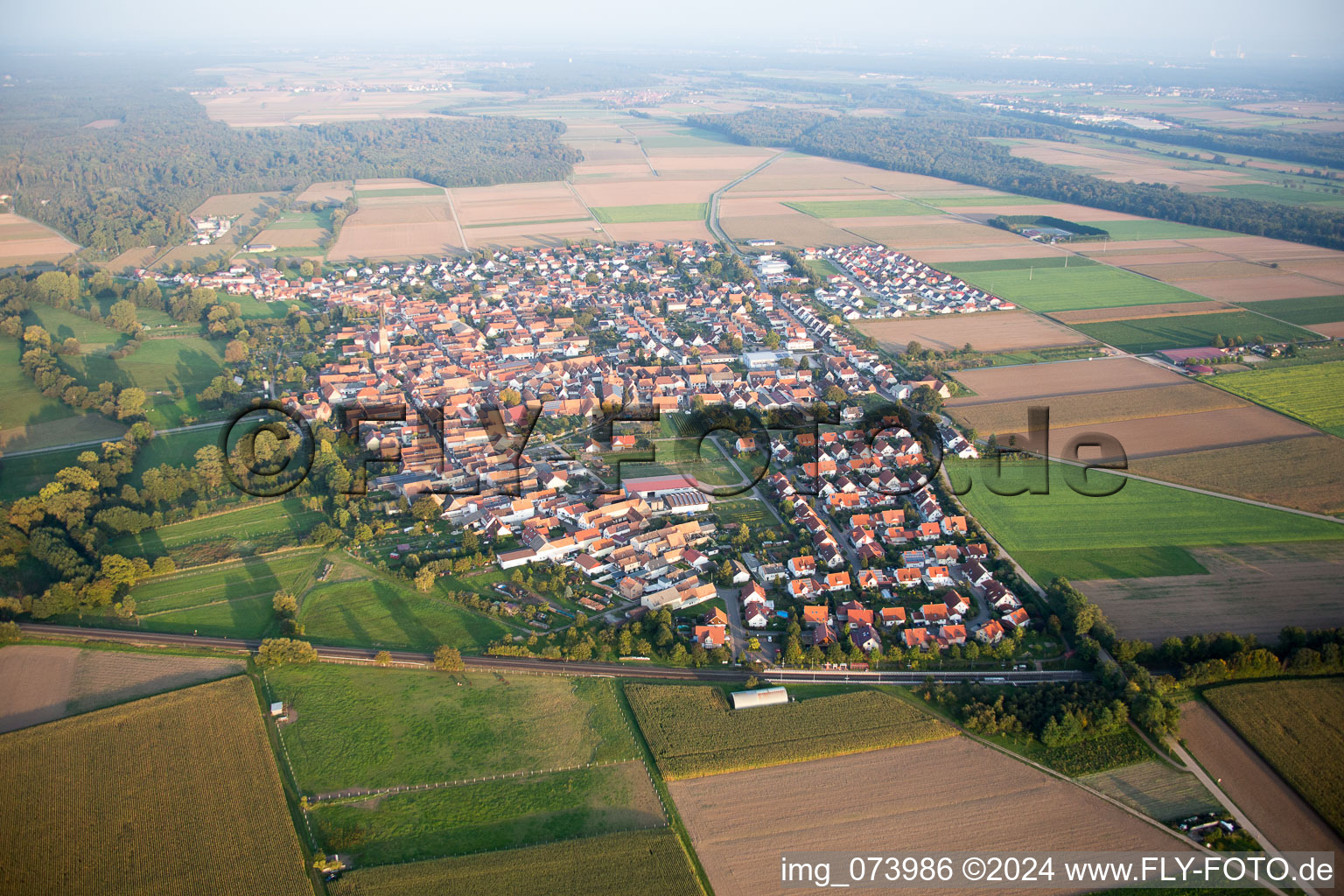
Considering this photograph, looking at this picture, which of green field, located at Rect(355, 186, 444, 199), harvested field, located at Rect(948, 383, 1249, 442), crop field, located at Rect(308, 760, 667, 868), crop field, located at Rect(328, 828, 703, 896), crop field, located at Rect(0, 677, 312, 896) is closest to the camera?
crop field, located at Rect(328, 828, 703, 896)

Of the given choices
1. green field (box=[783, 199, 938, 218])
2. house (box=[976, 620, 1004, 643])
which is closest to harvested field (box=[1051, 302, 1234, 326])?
green field (box=[783, 199, 938, 218])

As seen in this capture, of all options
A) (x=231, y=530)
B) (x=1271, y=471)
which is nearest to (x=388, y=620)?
(x=231, y=530)

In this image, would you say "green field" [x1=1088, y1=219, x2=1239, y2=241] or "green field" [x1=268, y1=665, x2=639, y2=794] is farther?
"green field" [x1=1088, y1=219, x2=1239, y2=241]

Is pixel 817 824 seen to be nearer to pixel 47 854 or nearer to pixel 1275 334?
pixel 47 854

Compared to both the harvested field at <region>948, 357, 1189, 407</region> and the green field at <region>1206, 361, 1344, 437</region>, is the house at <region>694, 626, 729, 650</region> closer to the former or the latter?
the harvested field at <region>948, 357, 1189, 407</region>

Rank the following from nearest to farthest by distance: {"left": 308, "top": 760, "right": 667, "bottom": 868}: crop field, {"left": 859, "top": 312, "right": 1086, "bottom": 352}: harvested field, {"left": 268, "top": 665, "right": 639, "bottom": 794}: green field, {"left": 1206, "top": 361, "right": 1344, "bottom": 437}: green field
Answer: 1. {"left": 308, "top": 760, "right": 667, "bottom": 868}: crop field
2. {"left": 268, "top": 665, "right": 639, "bottom": 794}: green field
3. {"left": 1206, "top": 361, "right": 1344, "bottom": 437}: green field
4. {"left": 859, "top": 312, "right": 1086, "bottom": 352}: harvested field

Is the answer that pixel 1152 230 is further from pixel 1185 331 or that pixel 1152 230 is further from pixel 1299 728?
pixel 1299 728

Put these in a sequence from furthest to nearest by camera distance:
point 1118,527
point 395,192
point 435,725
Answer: point 395,192 → point 1118,527 → point 435,725
